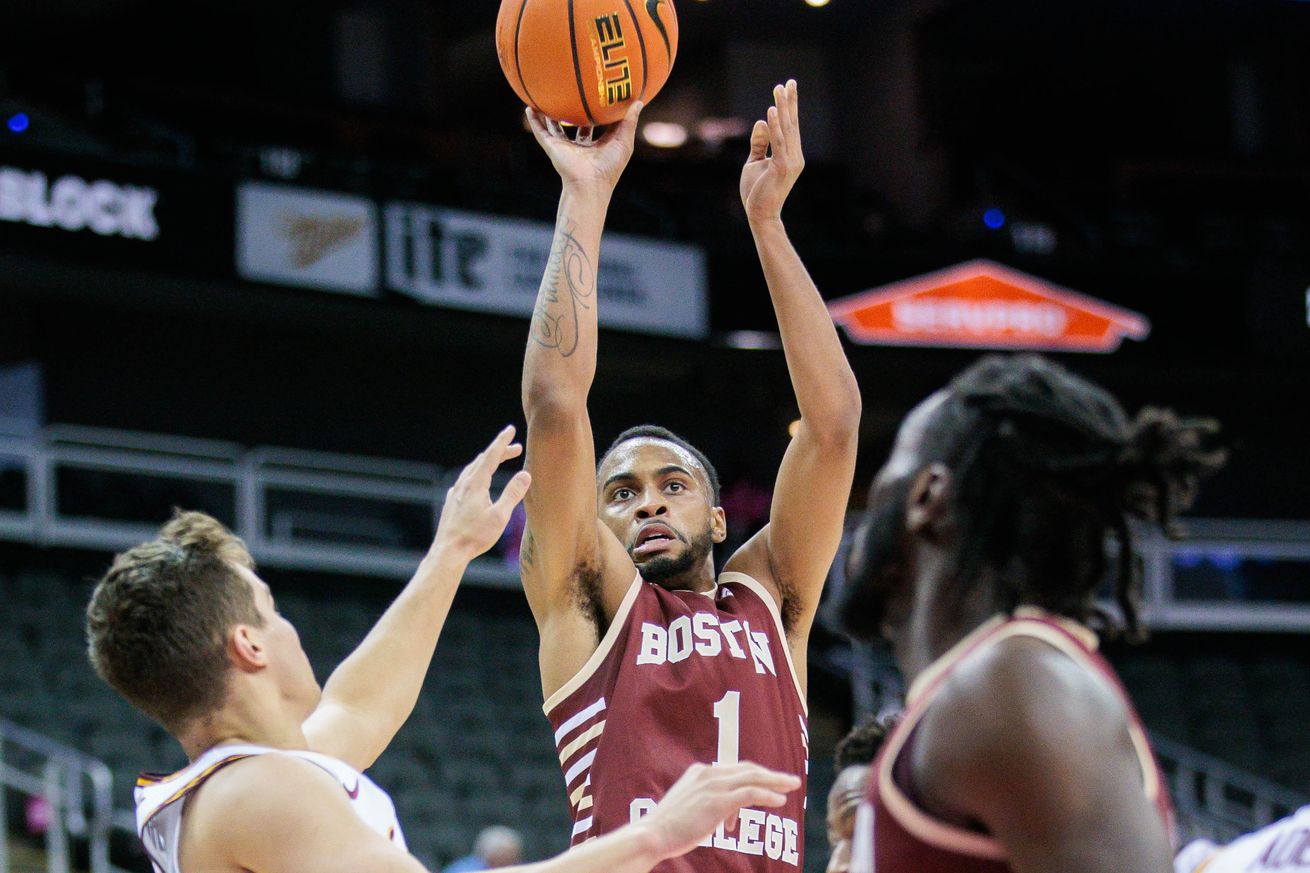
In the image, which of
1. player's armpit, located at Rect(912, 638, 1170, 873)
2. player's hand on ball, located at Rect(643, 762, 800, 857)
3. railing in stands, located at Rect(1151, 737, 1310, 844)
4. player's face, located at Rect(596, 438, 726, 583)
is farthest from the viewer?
railing in stands, located at Rect(1151, 737, 1310, 844)

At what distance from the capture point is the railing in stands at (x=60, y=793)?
9.27 metres

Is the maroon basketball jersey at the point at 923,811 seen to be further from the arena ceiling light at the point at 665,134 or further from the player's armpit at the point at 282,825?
the arena ceiling light at the point at 665,134

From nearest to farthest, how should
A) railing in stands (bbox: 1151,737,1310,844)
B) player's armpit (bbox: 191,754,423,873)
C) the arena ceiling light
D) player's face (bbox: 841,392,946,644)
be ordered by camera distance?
player's face (bbox: 841,392,946,644) → player's armpit (bbox: 191,754,423,873) → railing in stands (bbox: 1151,737,1310,844) → the arena ceiling light

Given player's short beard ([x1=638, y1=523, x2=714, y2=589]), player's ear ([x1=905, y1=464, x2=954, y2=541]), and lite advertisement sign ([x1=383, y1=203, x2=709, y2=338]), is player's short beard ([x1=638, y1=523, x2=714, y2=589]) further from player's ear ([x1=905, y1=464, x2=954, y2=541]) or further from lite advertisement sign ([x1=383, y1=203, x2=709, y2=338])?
lite advertisement sign ([x1=383, y1=203, x2=709, y2=338])

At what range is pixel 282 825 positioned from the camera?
9.26 feet

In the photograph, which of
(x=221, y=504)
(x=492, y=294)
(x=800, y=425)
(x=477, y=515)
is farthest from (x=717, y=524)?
(x=492, y=294)

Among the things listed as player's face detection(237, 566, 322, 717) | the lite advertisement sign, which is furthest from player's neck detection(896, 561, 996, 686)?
the lite advertisement sign

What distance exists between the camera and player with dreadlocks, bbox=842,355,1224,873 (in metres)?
1.89

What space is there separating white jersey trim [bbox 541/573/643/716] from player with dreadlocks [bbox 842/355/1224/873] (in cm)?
153

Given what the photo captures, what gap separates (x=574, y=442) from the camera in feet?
12.1

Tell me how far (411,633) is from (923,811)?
5.86 feet

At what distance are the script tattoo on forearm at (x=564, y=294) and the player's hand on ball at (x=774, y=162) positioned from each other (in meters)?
0.45

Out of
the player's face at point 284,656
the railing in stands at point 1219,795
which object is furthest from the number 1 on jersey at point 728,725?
the railing in stands at point 1219,795

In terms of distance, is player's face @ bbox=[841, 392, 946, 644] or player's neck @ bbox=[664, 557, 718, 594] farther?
player's neck @ bbox=[664, 557, 718, 594]
